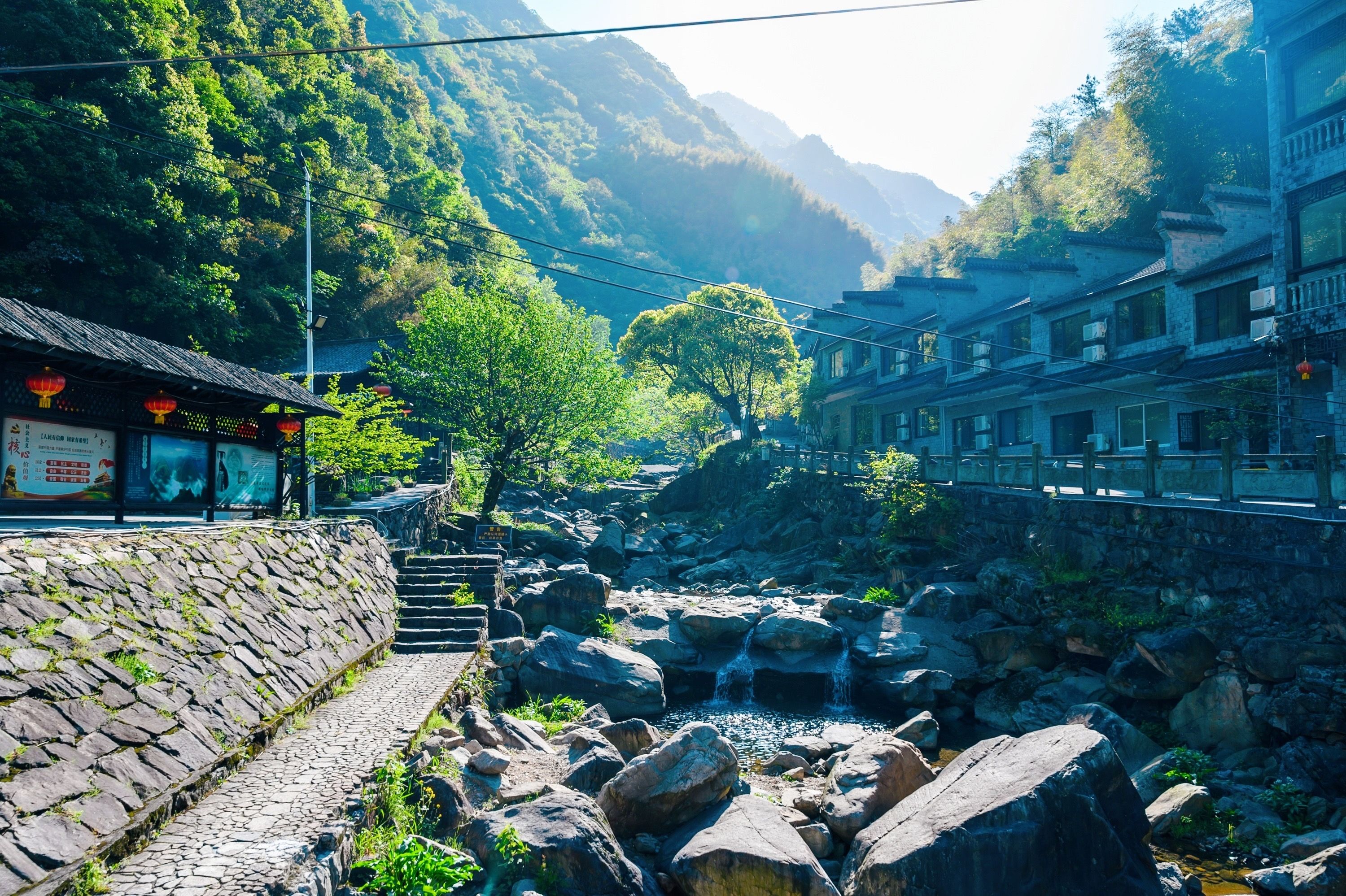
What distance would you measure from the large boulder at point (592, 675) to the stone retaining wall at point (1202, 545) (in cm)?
1091

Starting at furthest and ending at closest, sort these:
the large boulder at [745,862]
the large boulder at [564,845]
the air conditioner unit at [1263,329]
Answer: the air conditioner unit at [1263,329] → the large boulder at [745,862] → the large boulder at [564,845]

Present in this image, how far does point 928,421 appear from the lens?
122 feet

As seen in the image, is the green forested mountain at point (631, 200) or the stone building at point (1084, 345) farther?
the green forested mountain at point (631, 200)

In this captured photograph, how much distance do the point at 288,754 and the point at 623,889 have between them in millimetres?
4275

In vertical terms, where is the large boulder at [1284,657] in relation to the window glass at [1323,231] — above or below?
below

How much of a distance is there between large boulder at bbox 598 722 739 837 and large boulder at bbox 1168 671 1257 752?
8.68 metres

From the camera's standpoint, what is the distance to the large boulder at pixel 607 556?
2991 centimetres

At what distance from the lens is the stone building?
22.9 metres

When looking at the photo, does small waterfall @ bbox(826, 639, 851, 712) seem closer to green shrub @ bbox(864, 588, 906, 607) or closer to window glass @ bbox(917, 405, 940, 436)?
green shrub @ bbox(864, 588, 906, 607)

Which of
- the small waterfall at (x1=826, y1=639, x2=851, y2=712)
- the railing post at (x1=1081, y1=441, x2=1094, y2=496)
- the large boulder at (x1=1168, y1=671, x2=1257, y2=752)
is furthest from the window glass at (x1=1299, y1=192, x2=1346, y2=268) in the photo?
the small waterfall at (x1=826, y1=639, x2=851, y2=712)

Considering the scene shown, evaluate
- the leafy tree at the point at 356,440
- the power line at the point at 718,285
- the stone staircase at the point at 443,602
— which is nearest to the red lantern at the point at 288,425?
the leafy tree at the point at 356,440

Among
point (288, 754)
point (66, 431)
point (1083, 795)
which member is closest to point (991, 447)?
point (1083, 795)

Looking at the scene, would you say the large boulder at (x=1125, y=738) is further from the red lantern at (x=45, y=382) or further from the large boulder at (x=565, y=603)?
the red lantern at (x=45, y=382)

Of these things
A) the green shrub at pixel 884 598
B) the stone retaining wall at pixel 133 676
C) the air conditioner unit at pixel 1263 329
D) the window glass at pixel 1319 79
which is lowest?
the green shrub at pixel 884 598
